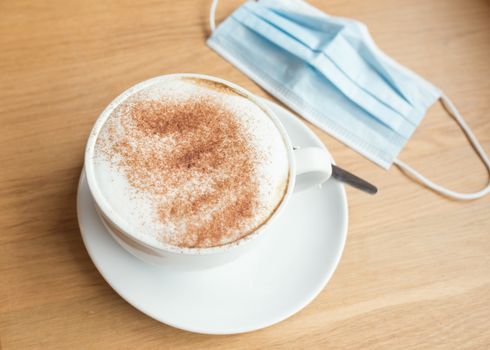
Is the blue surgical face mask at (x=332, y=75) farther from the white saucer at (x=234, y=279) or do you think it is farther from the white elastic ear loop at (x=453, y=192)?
the white saucer at (x=234, y=279)

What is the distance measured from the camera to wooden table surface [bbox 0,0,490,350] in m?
0.54

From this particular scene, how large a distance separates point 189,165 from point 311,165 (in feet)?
0.45

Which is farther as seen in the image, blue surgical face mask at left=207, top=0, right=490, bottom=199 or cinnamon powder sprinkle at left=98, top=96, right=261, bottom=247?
blue surgical face mask at left=207, top=0, right=490, bottom=199

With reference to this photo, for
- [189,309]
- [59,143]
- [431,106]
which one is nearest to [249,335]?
[189,309]

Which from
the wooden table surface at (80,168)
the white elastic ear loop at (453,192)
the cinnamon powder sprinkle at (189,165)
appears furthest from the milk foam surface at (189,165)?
the white elastic ear loop at (453,192)

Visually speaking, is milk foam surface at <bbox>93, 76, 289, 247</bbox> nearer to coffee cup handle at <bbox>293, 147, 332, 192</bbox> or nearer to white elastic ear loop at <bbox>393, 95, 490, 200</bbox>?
coffee cup handle at <bbox>293, 147, 332, 192</bbox>

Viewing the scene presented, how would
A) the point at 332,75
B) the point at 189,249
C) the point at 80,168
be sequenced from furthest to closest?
the point at 332,75 → the point at 80,168 → the point at 189,249

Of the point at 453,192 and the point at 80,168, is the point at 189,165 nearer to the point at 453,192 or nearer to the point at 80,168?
the point at 80,168

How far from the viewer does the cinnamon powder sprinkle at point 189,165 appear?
468mm

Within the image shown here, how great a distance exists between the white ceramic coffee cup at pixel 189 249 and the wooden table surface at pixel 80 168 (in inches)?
4.0

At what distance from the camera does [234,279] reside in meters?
0.55

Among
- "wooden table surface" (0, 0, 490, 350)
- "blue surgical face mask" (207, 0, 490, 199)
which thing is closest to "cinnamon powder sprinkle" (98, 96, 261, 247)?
"wooden table surface" (0, 0, 490, 350)

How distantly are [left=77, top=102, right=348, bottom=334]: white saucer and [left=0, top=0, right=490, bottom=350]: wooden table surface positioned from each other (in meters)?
0.04

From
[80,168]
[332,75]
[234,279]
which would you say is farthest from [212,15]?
[234,279]
